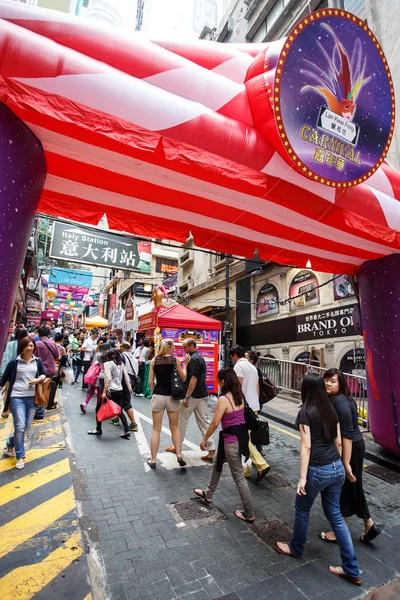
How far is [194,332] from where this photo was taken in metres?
11.0

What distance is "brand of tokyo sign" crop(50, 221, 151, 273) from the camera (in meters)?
8.49

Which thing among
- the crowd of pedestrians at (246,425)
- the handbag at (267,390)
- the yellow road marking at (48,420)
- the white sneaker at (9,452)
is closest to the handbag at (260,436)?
the crowd of pedestrians at (246,425)

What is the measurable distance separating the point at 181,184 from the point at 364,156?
2.36m

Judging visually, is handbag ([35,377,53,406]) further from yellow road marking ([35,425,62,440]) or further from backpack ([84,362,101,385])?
backpack ([84,362,101,385])

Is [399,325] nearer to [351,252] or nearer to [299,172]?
[351,252]

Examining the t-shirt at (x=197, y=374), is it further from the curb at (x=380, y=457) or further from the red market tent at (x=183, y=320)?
the red market tent at (x=183, y=320)

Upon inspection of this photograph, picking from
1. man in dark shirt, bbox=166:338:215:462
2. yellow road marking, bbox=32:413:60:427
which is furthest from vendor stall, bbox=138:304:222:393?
man in dark shirt, bbox=166:338:215:462

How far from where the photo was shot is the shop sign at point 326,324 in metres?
10.8

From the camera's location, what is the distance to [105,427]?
22.4 ft

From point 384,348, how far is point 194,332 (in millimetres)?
6520

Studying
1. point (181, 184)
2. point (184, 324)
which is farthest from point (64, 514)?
point (184, 324)

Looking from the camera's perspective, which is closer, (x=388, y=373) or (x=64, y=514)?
(x=64, y=514)

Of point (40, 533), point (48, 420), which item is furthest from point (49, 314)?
point (40, 533)

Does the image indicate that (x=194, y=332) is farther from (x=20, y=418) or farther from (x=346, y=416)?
(x=346, y=416)
